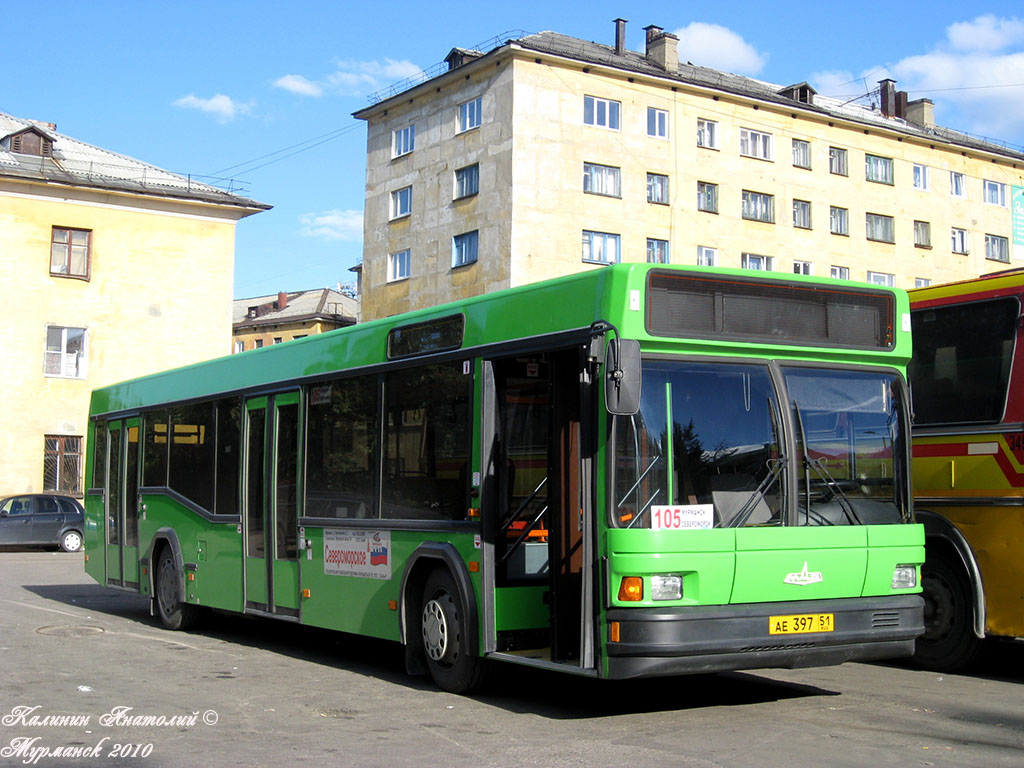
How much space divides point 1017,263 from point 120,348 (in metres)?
45.4

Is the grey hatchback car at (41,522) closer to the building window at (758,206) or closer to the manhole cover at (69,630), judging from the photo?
the manhole cover at (69,630)

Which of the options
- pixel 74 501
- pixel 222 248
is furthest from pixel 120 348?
pixel 74 501

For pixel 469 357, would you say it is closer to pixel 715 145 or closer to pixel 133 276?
pixel 133 276

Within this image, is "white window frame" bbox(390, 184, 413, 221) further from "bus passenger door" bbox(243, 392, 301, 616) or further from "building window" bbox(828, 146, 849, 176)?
"bus passenger door" bbox(243, 392, 301, 616)

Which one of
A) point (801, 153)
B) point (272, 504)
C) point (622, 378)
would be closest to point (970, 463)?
point (622, 378)

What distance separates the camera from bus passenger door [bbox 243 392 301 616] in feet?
39.9

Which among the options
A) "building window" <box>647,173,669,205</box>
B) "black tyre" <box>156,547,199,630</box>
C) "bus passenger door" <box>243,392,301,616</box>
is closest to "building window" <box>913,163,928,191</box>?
"building window" <box>647,173,669,205</box>

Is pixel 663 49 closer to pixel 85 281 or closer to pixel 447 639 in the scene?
pixel 85 281

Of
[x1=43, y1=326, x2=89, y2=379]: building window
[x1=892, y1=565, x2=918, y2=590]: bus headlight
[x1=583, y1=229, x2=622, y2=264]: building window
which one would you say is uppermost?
[x1=583, y1=229, x2=622, y2=264]: building window

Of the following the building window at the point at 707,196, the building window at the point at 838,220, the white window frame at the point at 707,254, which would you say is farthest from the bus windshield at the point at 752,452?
the building window at the point at 838,220

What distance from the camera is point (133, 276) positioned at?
141 feet

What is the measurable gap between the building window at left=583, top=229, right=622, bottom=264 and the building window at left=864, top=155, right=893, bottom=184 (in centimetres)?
1547

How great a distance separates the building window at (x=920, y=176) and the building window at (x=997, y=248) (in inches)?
207

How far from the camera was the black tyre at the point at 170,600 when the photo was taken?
1482cm
